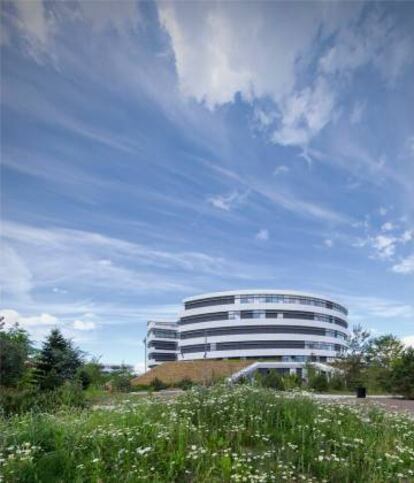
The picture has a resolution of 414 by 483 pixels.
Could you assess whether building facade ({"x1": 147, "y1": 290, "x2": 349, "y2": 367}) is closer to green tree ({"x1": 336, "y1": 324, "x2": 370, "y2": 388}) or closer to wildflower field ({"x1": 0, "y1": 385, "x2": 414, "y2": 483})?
green tree ({"x1": 336, "y1": 324, "x2": 370, "y2": 388})

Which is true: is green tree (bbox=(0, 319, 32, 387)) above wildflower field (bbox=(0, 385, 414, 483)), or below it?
above

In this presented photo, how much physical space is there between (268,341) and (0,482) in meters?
66.3

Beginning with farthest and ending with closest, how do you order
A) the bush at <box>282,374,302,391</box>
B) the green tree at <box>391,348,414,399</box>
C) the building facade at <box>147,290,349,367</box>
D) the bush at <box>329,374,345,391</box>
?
the building facade at <box>147,290,349,367</box>, the bush at <box>329,374,345,391</box>, the green tree at <box>391,348,414,399</box>, the bush at <box>282,374,302,391</box>

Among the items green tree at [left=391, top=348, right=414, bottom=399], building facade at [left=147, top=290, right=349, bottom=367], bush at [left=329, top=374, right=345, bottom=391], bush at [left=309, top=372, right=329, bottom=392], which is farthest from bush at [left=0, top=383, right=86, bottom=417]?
building facade at [left=147, top=290, right=349, bottom=367]

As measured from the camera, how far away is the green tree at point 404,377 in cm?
2920

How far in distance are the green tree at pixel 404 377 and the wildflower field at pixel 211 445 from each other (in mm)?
23615

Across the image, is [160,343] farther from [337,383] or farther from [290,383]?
[290,383]

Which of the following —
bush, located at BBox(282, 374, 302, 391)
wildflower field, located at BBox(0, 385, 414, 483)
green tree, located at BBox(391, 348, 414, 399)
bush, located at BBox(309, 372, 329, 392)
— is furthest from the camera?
bush, located at BBox(309, 372, 329, 392)

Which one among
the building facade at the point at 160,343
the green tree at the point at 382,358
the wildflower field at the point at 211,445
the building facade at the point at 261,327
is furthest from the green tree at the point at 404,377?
the building facade at the point at 160,343

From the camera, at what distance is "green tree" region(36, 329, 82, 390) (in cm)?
2423

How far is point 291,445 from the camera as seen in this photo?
6113mm

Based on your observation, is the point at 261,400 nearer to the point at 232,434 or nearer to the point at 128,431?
the point at 232,434

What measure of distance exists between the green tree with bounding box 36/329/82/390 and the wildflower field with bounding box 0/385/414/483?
55.0 ft

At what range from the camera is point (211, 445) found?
6121 mm
